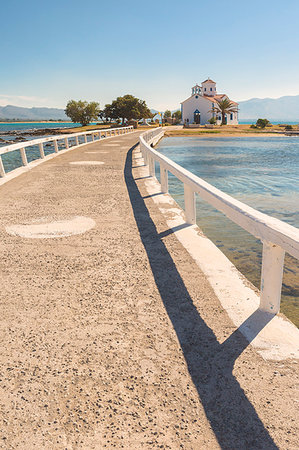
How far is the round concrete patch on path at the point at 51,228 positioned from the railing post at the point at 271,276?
3219 mm

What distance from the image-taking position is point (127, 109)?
103125mm

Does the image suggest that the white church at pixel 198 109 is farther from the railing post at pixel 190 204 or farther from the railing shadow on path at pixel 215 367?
the railing shadow on path at pixel 215 367

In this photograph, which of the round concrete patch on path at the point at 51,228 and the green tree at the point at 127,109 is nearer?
the round concrete patch on path at the point at 51,228

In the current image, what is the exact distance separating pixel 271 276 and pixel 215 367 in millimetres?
900

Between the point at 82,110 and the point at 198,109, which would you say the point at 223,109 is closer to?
the point at 198,109

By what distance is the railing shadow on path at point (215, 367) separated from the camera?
1.80 meters

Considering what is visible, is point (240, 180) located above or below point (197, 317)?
below

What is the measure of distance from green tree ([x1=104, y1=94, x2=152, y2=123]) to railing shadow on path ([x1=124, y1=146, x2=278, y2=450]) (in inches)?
4167

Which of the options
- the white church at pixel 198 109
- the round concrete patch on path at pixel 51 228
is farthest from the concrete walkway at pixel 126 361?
the white church at pixel 198 109

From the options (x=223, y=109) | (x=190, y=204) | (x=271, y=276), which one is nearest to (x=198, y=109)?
(x=223, y=109)

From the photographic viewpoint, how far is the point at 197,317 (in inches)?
113

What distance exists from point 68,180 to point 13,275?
642 centimetres

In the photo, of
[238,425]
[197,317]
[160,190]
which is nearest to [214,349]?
[197,317]

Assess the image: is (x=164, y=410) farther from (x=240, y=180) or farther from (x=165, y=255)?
(x=240, y=180)
